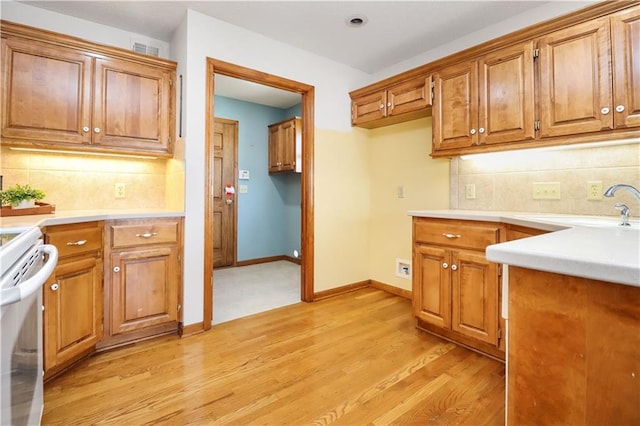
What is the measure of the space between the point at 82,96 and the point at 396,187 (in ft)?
9.01

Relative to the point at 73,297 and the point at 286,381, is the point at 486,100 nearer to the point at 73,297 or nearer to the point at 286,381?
the point at 286,381

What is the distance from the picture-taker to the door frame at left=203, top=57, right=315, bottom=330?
7.81 feet

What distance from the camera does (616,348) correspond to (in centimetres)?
56

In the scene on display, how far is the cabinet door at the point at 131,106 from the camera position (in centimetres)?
219

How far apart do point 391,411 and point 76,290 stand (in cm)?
185

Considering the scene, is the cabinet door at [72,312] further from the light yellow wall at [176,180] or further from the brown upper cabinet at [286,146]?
the brown upper cabinet at [286,146]

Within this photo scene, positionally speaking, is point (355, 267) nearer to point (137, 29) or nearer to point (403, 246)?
point (403, 246)

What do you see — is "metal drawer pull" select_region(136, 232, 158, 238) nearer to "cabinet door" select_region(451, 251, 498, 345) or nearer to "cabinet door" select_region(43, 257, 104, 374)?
"cabinet door" select_region(43, 257, 104, 374)

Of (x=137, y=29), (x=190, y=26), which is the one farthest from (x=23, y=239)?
(x=137, y=29)

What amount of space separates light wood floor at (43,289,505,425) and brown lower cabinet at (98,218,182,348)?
122 millimetres

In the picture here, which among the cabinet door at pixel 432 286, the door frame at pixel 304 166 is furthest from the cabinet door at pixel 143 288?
the cabinet door at pixel 432 286

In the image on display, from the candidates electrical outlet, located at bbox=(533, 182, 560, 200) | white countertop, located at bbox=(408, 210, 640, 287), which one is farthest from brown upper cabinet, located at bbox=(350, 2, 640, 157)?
white countertop, located at bbox=(408, 210, 640, 287)

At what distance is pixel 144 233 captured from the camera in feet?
6.95

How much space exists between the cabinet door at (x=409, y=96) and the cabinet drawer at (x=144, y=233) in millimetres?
2134
